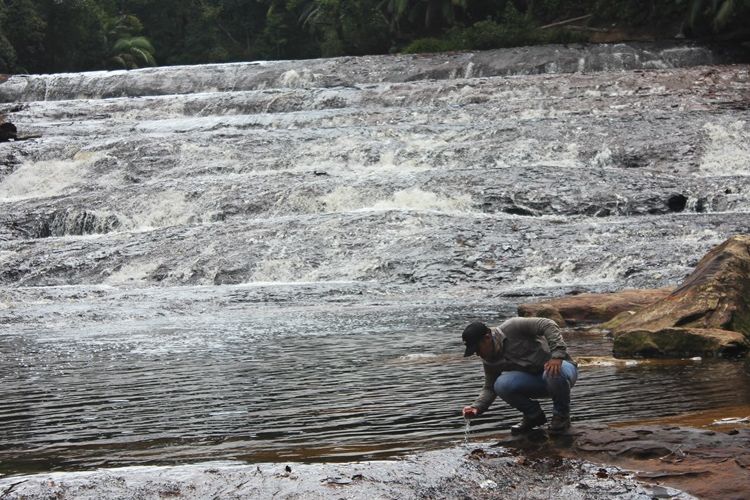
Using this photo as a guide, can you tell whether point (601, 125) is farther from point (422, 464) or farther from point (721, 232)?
point (422, 464)

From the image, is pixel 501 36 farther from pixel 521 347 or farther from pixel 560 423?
pixel 560 423

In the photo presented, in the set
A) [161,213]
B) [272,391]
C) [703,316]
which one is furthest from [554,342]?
[161,213]

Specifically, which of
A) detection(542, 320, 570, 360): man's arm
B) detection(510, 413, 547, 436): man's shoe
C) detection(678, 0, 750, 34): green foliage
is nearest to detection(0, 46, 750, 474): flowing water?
detection(510, 413, 547, 436): man's shoe

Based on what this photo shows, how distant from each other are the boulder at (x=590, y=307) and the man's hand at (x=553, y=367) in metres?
7.29

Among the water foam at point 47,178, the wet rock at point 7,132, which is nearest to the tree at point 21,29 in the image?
the wet rock at point 7,132

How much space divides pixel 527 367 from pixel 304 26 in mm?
59636

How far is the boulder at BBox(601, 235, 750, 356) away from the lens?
423 inches

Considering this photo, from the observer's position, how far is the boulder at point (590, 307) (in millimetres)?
13891

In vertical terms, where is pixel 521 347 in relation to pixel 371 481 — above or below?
above

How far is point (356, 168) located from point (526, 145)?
4.27m

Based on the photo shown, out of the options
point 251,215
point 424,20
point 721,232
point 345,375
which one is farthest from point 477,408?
point 424,20

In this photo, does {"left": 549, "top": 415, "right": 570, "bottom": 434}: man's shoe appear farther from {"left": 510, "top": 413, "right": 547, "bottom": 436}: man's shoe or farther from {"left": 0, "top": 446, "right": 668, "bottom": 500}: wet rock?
{"left": 0, "top": 446, "right": 668, "bottom": 500}: wet rock

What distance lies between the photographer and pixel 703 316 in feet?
36.5

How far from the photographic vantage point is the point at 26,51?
187ft
